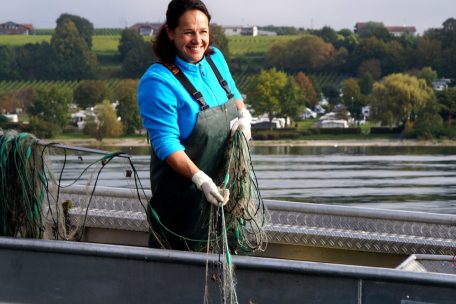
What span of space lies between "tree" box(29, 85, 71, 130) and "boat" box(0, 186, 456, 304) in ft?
202

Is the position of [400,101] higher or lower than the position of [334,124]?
higher

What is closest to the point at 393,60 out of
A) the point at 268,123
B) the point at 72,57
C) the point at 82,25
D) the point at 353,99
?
the point at 353,99

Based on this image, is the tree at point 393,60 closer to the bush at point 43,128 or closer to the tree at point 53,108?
the tree at point 53,108

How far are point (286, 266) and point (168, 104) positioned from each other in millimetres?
833

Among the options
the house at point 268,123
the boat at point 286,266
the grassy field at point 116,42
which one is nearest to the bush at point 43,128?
the house at point 268,123

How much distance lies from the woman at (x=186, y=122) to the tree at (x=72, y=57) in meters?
117

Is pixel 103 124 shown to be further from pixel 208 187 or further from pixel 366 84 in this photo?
pixel 208 187

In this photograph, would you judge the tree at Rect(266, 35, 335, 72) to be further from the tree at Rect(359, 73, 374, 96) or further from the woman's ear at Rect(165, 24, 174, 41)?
the woman's ear at Rect(165, 24, 174, 41)

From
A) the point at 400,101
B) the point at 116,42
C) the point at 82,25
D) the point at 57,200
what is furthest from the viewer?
the point at 82,25

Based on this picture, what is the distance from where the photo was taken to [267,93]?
98.3 meters

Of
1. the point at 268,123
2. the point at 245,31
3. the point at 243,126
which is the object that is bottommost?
the point at 245,31

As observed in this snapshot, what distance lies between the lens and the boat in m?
5.11

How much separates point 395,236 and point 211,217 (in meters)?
1.32

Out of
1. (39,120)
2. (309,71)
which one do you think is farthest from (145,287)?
(309,71)
